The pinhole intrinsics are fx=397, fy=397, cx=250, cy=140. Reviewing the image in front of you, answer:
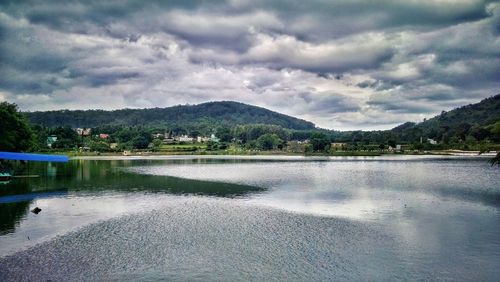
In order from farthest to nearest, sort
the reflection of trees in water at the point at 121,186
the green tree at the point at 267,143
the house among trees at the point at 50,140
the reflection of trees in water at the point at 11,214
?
the green tree at the point at 267,143 → the house among trees at the point at 50,140 → the reflection of trees in water at the point at 121,186 → the reflection of trees in water at the point at 11,214

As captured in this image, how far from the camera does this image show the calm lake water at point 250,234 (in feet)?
60.9

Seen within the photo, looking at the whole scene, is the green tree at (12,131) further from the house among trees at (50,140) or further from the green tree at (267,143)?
the green tree at (267,143)

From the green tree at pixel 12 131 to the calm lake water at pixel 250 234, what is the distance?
53.2ft

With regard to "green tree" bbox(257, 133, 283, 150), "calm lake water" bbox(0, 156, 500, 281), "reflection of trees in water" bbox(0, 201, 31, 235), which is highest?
"green tree" bbox(257, 133, 283, 150)

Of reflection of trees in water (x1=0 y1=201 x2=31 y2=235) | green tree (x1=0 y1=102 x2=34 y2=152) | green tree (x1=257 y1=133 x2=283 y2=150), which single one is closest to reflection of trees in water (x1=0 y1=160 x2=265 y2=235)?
reflection of trees in water (x1=0 y1=201 x2=31 y2=235)

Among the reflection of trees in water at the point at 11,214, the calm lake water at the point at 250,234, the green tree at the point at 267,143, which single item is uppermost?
the green tree at the point at 267,143

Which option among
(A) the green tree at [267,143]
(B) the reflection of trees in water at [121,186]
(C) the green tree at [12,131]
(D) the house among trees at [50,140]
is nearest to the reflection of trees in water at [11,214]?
(B) the reflection of trees in water at [121,186]

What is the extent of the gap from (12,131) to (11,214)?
35357 mm

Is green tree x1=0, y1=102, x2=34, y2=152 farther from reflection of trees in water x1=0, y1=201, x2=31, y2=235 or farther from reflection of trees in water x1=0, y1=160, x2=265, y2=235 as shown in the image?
reflection of trees in water x1=0, y1=201, x2=31, y2=235

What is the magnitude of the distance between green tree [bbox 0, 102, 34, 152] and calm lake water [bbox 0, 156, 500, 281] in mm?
16225

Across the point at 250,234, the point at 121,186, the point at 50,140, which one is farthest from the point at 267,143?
the point at 250,234

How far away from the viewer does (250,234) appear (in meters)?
25.2

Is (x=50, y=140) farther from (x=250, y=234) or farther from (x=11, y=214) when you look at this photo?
(x=250, y=234)

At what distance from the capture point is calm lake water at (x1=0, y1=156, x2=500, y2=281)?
18.6m
